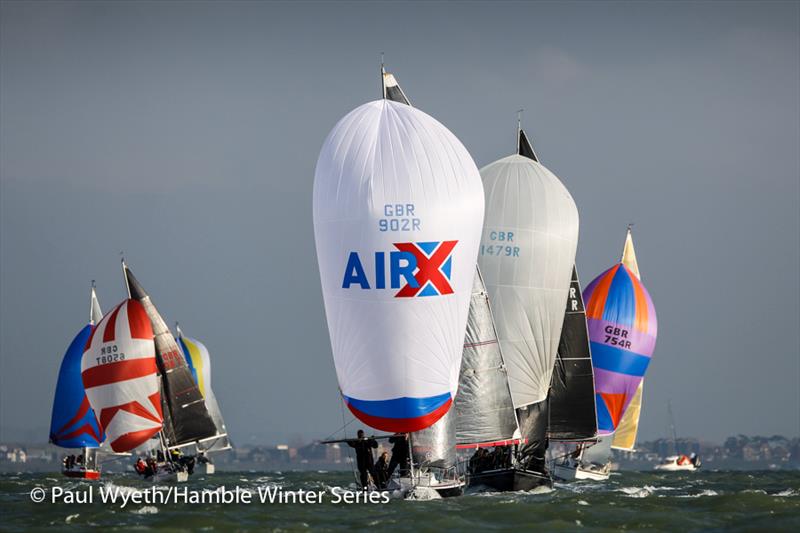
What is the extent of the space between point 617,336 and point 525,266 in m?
10.1

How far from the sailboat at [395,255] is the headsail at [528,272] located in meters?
8.52

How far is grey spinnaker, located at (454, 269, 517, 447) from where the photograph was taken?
35062 mm

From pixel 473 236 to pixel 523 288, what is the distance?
29.4 ft

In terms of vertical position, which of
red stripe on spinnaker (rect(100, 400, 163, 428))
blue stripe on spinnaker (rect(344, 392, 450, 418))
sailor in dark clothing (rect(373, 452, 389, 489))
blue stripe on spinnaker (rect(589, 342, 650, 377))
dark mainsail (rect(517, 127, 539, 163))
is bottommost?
sailor in dark clothing (rect(373, 452, 389, 489))

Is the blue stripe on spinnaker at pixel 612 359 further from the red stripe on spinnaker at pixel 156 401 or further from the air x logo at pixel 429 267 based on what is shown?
the air x logo at pixel 429 267

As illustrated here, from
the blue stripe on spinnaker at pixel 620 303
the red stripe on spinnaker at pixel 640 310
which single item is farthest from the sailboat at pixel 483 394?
the red stripe on spinnaker at pixel 640 310

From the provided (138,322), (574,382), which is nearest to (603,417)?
(574,382)

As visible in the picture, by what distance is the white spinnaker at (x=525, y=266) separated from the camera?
1492 inches

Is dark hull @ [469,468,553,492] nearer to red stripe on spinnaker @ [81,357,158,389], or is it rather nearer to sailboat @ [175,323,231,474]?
red stripe on spinnaker @ [81,357,158,389]

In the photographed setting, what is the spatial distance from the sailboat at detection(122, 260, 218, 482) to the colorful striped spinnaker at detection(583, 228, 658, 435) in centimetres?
1554

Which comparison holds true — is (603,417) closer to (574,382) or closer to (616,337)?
(616,337)

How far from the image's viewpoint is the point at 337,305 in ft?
93.1

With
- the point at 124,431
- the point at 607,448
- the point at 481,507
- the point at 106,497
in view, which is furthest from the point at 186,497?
the point at 607,448

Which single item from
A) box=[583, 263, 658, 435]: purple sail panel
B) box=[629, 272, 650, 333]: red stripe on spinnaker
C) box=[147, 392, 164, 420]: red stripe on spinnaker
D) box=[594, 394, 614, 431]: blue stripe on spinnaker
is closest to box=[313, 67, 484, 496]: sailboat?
box=[583, 263, 658, 435]: purple sail panel
